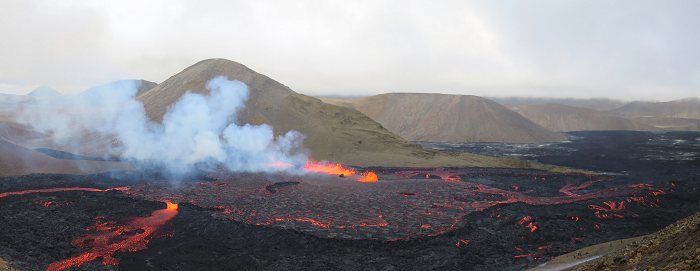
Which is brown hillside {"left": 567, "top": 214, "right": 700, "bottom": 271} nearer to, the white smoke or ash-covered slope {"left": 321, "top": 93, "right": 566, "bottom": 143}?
the white smoke

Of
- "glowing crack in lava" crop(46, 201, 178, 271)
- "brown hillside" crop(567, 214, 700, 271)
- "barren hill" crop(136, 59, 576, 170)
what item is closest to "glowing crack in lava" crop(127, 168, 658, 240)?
"glowing crack in lava" crop(46, 201, 178, 271)

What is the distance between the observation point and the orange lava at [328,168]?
3992cm

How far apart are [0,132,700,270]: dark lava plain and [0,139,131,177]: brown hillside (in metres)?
2.94

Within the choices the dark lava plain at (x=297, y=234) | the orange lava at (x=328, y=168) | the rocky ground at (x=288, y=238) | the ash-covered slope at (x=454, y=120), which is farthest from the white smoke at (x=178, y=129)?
the ash-covered slope at (x=454, y=120)

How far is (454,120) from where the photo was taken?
354 feet

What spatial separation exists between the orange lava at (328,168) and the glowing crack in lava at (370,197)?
10.2ft

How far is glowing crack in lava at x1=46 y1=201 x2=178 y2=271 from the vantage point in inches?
561

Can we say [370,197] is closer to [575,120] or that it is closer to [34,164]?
[34,164]

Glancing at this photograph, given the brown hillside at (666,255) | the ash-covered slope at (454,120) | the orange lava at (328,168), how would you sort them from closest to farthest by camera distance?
the brown hillside at (666,255), the orange lava at (328,168), the ash-covered slope at (454,120)

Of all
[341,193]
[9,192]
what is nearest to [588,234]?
[341,193]

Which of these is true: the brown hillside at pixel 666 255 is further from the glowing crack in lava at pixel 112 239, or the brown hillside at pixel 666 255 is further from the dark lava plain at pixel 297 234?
the glowing crack in lava at pixel 112 239

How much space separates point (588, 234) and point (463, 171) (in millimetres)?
25336

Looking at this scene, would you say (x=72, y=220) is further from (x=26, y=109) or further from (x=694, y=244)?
(x=26, y=109)

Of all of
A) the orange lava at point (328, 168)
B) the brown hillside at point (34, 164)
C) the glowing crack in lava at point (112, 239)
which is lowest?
the orange lava at point (328, 168)
